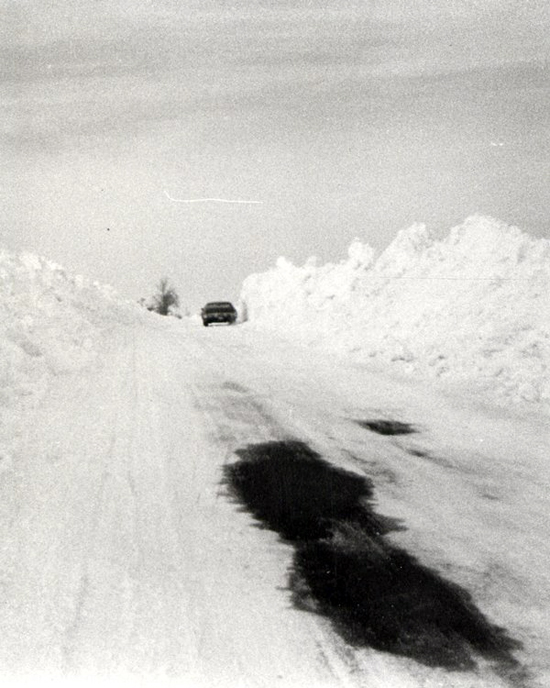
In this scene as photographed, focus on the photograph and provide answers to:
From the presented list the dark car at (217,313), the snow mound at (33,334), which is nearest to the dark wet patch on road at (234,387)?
the snow mound at (33,334)

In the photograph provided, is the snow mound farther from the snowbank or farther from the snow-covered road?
the snowbank

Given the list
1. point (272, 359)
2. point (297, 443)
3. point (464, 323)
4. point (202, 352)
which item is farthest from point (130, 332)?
point (297, 443)

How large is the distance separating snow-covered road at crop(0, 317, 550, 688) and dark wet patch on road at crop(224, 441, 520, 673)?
103 millimetres

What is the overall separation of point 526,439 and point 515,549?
146 inches

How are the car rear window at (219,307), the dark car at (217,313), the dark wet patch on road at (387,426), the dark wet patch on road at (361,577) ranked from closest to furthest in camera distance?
the dark wet patch on road at (361,577) < the dark wet patch on road at (387,426) < the dark car at (217,313) < the car rear window at (219,307)

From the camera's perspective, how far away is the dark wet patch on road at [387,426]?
8734 mm

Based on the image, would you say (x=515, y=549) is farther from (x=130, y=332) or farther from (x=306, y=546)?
(x=130, y=332)

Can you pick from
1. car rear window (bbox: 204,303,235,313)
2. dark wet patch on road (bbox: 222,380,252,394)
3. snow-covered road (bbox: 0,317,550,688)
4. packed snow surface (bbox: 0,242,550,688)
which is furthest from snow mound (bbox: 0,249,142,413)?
car rear window (bbox: 204,303,235,313)

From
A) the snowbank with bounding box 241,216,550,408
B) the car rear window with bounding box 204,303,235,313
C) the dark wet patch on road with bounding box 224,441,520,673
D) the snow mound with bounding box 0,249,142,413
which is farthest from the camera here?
the car rear window with bounding box 204,303,235,313

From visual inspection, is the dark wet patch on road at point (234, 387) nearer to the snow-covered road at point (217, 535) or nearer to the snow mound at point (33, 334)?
the snow-covered road at point (217, 535)

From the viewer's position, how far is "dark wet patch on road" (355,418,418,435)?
8.73 m

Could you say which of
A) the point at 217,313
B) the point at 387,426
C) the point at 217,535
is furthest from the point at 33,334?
the point at 217,313

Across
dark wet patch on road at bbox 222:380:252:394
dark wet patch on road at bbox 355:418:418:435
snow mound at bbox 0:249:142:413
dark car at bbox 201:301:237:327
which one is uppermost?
dark car at bbox 201:301:237:327

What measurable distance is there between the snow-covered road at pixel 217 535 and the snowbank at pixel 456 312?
1.91 meters
